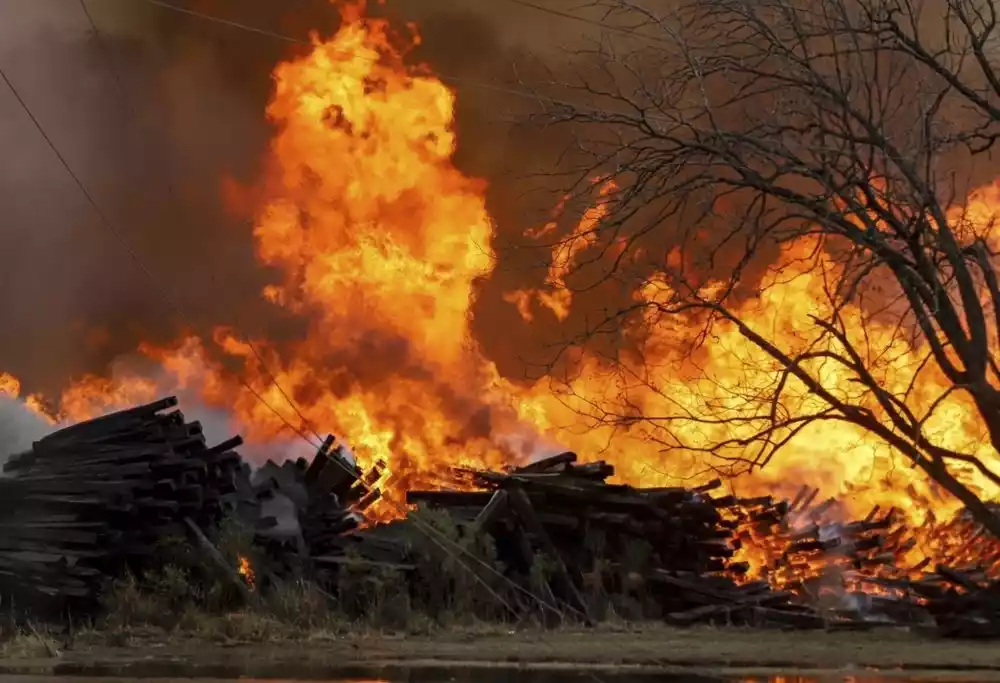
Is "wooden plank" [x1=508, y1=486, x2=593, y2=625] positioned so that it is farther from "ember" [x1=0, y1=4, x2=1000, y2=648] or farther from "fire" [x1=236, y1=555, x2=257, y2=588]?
"fire" [x1=236, y1=555, x2=257, y2=588]

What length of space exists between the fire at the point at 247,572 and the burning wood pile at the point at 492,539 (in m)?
0.03

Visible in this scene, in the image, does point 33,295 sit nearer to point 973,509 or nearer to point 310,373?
point 310,373

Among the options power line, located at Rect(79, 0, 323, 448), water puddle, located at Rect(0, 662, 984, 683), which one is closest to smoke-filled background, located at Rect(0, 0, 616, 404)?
power line, located at Rect(79, 0, 323, 448)

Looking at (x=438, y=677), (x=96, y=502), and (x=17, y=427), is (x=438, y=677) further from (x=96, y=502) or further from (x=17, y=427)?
(x=17, y=427)

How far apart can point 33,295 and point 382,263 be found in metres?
5.63

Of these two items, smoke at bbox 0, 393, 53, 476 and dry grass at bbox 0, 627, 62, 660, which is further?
smoke at bbox 0, 393, 53, 476

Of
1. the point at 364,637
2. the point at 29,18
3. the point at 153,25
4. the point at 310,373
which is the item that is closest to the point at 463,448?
the point at 310,373

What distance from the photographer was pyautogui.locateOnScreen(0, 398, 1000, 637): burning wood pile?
12531 millimetres

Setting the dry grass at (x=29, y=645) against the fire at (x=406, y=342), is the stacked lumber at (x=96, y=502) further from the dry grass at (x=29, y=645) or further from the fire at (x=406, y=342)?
the fire at (x=406, y=342)

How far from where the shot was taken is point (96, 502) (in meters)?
12.3

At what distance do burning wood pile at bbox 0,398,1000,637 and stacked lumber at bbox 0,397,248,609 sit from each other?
2cm

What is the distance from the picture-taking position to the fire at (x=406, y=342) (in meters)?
17.0

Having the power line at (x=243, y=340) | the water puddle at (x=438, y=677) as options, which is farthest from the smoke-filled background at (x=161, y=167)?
the water puddle at (x=438, y=677)

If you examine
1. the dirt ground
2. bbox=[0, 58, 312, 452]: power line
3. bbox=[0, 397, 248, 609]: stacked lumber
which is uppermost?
bbox=[0, 58, 312, 452]: power line
